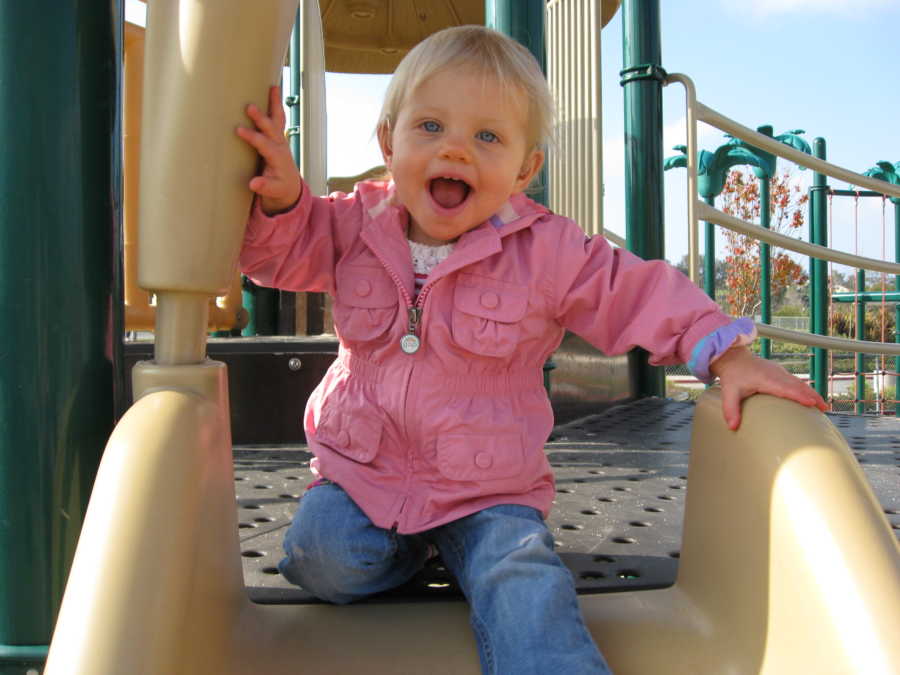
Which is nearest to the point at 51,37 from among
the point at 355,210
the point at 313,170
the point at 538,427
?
the point at 355,210

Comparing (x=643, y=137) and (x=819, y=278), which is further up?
(x=643, y=137)

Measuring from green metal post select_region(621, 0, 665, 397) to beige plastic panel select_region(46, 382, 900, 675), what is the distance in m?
1.74

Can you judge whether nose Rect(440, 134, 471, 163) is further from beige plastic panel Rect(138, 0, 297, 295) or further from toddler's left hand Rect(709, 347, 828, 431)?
toddler's left hand Rect(709, 347, 828, 431)

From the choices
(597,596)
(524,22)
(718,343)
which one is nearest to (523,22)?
(524,22)

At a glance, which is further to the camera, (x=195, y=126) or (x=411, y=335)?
(x=411, y=335)

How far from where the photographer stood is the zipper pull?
790 mm

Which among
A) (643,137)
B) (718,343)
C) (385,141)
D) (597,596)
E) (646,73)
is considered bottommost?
(597,596)

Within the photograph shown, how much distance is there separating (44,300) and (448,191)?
385mm

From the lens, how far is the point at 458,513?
756 millimetres

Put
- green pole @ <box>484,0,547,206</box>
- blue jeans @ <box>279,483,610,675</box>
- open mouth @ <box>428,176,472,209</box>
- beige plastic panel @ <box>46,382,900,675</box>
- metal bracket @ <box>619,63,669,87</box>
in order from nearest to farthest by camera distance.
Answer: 1. beige plastic panel @ <box>46,382,900,675</box>
2. blue jeans @ <box>279,483,610,675</box>
3. open mouth @ <box>428,176,472,209</box>
4. green pole @ <box>484,0,547,206</box>
5. metal bracket @ <box>619,63,669,87</box>

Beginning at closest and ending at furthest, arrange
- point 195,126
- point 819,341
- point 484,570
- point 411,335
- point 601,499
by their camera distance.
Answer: point 195,126
point 484,570
point 411,335
point 601,499
point 819,341

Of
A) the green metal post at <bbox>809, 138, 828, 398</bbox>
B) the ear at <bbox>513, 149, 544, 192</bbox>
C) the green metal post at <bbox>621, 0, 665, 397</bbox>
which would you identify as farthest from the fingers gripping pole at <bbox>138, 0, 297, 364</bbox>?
the green metal post at <bbox>809, 138, 828, 398</bbox>

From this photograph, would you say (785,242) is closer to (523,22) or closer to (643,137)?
(643,137)

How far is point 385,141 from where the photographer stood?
0.88m
